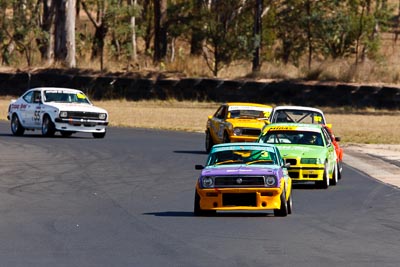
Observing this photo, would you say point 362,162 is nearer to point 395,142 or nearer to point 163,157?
point 163,157

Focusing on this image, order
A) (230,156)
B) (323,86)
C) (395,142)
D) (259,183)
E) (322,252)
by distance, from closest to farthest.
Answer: (322,252) < (259,183) < (230,156) < (395,142) < (323,86)

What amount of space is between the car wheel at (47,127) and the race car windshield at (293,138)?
13347 mm

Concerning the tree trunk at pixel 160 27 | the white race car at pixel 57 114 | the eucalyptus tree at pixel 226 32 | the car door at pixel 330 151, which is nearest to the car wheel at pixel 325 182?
the car door at pixel 330 151

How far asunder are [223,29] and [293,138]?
43.2 metres

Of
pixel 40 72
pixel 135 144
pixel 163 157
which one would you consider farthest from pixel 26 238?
pixel 40 72

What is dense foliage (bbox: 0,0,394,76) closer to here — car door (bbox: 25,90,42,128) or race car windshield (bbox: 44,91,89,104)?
race car windshield (bbox: 44,91,89,104)

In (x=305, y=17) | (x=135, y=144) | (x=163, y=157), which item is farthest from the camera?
(x=305, y=17)

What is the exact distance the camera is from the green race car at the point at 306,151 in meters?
21.8

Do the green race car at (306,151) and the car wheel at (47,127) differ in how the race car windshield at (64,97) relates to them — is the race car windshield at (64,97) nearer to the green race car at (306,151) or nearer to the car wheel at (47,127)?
the car wheel at (47,127)

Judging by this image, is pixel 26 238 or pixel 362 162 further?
pixel 362 162

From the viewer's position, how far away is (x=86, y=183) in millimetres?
22562

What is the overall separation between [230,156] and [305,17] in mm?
50973

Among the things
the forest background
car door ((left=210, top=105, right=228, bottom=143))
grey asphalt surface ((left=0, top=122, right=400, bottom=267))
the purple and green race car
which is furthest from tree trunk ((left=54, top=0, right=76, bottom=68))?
the purple and green race car

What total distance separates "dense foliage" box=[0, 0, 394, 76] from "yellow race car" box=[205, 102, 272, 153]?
99.1ft
